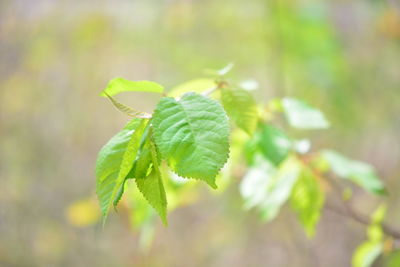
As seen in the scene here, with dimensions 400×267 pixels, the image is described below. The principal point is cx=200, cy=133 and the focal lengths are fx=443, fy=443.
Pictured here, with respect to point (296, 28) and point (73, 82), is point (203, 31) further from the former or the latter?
Answer: point (73, 82)

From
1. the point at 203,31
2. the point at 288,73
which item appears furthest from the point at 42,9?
the point at 288,73

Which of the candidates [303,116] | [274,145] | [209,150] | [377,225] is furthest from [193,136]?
[377,225]

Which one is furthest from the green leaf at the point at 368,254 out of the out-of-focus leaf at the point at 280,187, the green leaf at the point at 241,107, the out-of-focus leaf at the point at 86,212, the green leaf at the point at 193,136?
the out-of-focus leaf at the point at 86,212

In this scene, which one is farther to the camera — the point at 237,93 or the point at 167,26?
the point at 167,26

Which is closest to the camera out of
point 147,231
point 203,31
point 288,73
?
point 147,231

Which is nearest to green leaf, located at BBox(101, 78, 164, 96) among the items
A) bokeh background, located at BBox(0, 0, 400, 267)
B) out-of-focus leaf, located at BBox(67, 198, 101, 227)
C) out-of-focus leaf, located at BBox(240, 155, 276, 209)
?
out-of-focus leaf, located at BBox(240, 155, 276, 209)
